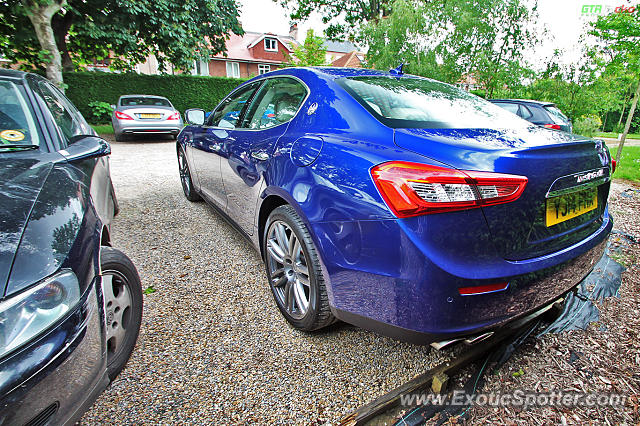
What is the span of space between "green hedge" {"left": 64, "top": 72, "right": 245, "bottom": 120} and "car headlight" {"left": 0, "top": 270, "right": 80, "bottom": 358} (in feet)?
51.9

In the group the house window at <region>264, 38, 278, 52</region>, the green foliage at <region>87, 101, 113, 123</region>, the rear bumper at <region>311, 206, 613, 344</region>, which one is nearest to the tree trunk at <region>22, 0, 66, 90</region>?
the green foliage at <region>87, 101, 113, 123</region>

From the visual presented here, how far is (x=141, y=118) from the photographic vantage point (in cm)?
1022

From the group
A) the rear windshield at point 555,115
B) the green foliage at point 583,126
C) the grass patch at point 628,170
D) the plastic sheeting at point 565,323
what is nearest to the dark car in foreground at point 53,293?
the plastic sheeting at point 565,323

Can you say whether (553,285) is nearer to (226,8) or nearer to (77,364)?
(77,364)

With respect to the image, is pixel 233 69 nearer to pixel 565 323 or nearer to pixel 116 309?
pixel 116 309

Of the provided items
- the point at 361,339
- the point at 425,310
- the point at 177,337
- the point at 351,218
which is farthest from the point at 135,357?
the point at 425,310

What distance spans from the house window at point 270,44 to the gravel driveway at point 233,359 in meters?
38.5

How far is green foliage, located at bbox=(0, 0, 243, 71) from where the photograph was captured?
11.4m

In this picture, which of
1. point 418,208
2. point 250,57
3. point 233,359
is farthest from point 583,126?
point 250,57

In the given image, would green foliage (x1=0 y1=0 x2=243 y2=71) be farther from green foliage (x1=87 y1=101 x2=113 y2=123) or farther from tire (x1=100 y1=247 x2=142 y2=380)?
tire (x1=100 y1=247 x2=142 y2=380)

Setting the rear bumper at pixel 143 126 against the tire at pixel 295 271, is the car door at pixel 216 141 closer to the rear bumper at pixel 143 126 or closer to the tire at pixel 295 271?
the tire at pixel 295 271

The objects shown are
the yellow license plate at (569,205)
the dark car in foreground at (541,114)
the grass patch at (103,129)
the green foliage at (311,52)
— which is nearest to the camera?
the yellow license plate at (569,205)

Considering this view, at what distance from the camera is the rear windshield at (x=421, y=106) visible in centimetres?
174

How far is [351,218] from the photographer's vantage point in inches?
59.2
